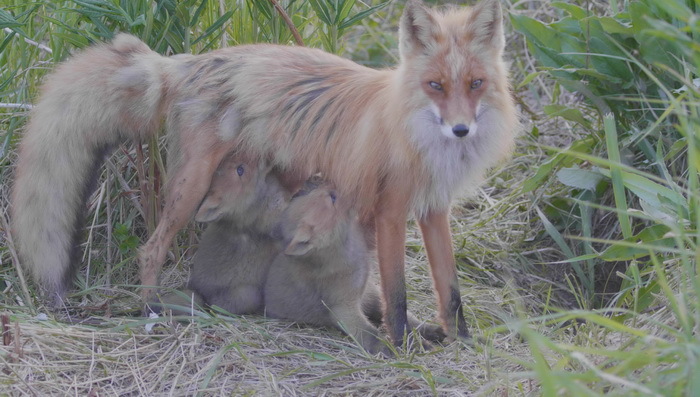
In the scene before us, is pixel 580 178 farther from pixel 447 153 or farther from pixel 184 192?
pixel 184 192

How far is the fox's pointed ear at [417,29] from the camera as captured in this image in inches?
154

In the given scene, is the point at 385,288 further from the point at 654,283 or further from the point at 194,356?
the point at 654,283

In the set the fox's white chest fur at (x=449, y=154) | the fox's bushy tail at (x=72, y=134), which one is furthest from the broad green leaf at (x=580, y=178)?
the fox's bushy tail at (x=72, y=134)

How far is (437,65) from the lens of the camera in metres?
3.85

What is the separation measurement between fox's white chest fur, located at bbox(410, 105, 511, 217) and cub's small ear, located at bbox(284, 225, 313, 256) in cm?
58

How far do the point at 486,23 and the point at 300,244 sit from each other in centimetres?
Answer: 146

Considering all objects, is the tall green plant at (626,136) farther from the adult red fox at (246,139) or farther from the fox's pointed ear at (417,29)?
the fox's pointed ear at (417,29)

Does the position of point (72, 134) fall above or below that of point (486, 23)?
below

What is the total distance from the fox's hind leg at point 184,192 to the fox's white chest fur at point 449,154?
46.1 inches

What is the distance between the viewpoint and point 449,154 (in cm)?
404

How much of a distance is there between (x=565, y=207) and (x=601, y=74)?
0.95 meters

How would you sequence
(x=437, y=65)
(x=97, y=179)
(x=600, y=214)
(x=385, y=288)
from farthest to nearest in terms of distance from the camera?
1. (x=600, y=214)
2. (x=97, y=179)
3. (x=385, y=288)
4. (x=437, y=65)

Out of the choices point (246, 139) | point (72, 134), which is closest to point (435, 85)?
point (246, 139)

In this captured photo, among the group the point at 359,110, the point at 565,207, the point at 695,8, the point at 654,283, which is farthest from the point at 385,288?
the point at 695,8
